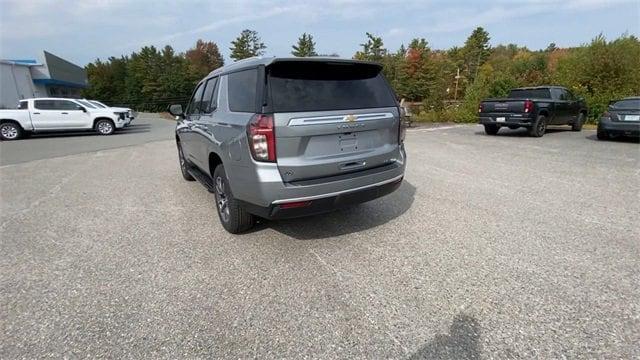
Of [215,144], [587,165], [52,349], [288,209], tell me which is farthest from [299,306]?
[587,165]

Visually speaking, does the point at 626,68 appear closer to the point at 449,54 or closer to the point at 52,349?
the point at 52,349

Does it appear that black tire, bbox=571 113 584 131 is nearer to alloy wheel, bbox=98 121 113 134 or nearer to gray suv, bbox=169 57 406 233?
gray suv, bbox=169 57 406 233

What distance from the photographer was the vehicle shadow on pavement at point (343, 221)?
4.12 m

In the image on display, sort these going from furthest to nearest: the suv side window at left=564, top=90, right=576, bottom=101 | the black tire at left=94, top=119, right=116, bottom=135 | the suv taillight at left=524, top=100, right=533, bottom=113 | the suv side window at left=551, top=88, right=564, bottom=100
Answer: the black tire at left=94, top=119, right=116, bottom=135
the suv side window at left=564, top=90, right=576, bottom=101
the suv side window at left=551, top=88, right=564, bottom=100
the suv taillight at left=524, top=100, right=533, bottom=113

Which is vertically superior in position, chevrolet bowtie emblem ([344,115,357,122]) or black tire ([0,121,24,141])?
chevrolet bowtie emblem ([344,115,357,122])

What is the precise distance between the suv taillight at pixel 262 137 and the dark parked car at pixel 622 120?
39.4 ft

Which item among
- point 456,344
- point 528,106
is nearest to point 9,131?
point 456,344

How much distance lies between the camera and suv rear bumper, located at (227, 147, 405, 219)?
126 inches

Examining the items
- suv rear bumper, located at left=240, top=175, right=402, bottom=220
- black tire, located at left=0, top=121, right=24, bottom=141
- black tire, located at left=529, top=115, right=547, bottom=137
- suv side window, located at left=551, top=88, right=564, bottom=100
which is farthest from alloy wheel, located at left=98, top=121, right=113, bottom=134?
suv side window, located at left=551, top=88, right=564, bottom=100

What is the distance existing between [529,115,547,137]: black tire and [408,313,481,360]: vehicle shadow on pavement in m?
11.9

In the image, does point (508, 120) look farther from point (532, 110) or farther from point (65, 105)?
point (65, 105)

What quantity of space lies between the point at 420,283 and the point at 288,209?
131 centimetres

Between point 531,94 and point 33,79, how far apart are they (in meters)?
39.4

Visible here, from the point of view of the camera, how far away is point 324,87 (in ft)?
11.5
